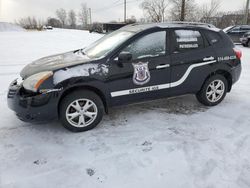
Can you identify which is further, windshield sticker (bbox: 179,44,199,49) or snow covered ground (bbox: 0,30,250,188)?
windshield sticker (bbox: 179,44,199,49)

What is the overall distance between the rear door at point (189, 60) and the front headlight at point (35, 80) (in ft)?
6.71

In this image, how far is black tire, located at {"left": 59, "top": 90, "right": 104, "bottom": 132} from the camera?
3186 mm

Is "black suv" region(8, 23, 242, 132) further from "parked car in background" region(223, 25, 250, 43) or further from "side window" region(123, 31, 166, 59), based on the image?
"parked car in background" region(223, 25, 250, 43)

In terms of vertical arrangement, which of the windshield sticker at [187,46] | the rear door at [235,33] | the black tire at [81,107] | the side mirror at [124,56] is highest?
the rear door at [235,33]

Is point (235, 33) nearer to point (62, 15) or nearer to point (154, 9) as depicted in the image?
point (154, 9)

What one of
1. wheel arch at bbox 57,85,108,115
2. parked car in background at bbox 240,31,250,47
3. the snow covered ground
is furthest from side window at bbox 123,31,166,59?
parked car in background at bbox 240,31,250,47

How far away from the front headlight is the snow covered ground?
2.50ft

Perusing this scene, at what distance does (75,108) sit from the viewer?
3271 millimetres

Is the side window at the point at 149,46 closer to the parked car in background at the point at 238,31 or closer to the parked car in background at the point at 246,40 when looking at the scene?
the parked car in background at the point at 246,40

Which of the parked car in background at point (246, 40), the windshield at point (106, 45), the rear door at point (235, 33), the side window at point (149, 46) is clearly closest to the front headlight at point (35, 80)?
the windshield at point (106, 45)

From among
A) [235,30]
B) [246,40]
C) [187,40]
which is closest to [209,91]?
[187,40]

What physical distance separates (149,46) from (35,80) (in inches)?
72.2

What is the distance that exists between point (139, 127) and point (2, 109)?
2.64 metres

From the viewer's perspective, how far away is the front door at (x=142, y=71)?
3.39 m
